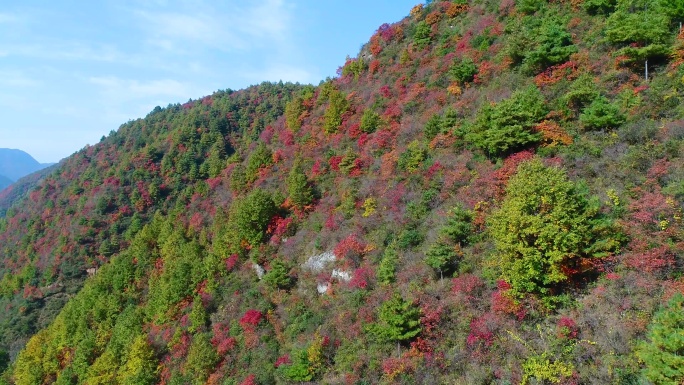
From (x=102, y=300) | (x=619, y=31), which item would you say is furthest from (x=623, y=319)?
(x=102, y=300)

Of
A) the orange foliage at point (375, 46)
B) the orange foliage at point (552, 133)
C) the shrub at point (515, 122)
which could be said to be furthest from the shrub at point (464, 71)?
the orange foliage at point (375, 46)

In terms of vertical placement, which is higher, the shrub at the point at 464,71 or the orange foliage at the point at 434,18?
the orange foliage at the point at 434,18

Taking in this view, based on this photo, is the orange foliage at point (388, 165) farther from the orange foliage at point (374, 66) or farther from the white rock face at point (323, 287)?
the orange foliage at point (374, 66)

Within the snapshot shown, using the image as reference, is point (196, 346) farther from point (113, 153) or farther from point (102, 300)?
point (113, 153)

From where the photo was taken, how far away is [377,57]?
208 feet

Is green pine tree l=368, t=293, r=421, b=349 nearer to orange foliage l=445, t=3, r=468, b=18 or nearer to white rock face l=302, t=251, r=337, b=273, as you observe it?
white rock face l=302, t=251, r=337, b=273

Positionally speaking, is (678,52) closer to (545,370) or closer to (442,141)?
(442,141)

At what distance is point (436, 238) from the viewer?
27.3 m

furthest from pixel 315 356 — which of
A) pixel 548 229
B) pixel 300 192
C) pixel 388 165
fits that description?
pixel 300 192

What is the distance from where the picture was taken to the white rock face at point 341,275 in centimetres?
3253

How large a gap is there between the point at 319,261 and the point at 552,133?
2195 centimetres

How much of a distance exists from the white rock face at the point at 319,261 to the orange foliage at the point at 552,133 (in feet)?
63.9

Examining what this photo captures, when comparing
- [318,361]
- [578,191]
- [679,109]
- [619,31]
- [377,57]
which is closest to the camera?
[578,191]

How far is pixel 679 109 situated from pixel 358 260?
928 inches
